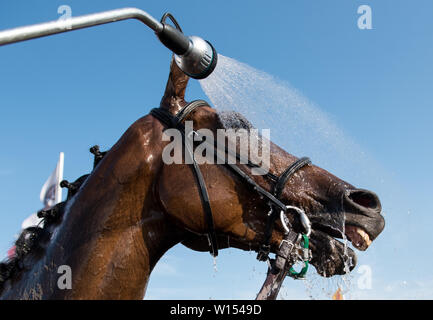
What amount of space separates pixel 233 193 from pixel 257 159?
0.36 metres

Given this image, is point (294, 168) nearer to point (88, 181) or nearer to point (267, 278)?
point (267, 278)

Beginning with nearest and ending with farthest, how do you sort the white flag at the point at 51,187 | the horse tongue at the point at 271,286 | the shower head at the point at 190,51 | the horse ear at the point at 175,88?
1. the shower head at the point at 190,51
2. the horse tongue at the point at 271,286
3. the horse ear at the point at 175,88
4. the white flag at the point at 51,187

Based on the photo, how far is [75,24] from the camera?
6.67ft

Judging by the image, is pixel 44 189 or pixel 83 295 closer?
pixel 83 295

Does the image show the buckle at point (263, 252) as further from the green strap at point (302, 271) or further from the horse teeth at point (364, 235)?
the horse teeth at point (364, 235)

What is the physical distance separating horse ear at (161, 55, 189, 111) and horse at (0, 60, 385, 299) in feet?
1.05

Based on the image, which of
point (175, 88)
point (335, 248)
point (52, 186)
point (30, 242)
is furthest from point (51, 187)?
point (335, 248)

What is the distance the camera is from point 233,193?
361 cm

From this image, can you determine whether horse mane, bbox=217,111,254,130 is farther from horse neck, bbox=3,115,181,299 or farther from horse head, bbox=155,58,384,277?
horse neck, bbox=3,115,181,299

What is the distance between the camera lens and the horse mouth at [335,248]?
3424mm

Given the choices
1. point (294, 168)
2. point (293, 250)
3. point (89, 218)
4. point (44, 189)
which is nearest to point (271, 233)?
point (293, 250)

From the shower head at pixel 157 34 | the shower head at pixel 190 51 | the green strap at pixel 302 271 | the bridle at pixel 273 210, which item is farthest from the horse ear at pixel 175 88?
the green strap at pixel 302 271

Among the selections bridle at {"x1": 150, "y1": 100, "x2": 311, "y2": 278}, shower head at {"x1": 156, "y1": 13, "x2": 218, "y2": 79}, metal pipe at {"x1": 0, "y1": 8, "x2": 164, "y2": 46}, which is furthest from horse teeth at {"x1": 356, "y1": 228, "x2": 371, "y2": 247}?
metal pipe at {"x1": 0, "y1": 8, "x2": 164, "y2": 46}

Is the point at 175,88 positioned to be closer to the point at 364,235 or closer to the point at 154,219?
the point at 154,219
